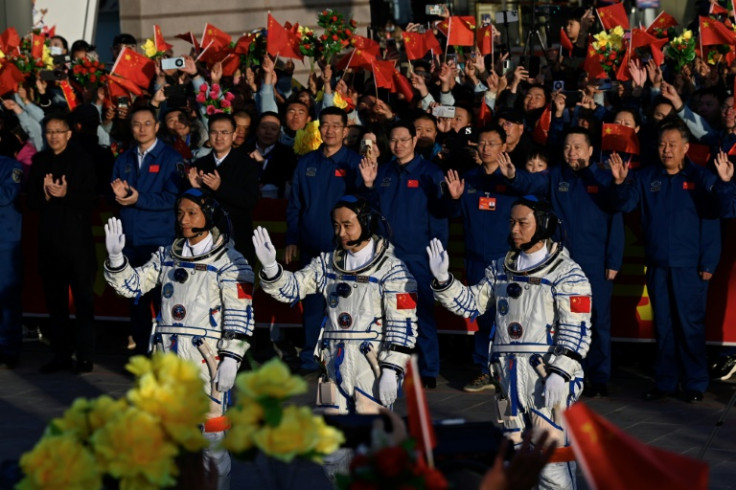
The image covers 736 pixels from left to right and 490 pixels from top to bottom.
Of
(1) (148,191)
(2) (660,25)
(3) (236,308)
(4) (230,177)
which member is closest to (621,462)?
(3) (236,308)

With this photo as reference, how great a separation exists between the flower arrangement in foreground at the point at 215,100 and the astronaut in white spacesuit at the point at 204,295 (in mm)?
5030

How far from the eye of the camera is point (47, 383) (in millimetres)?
11484

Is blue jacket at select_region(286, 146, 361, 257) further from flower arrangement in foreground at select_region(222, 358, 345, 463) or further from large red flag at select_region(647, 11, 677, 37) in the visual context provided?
flower arrangement in foreground at select_region(222, 358, 345, 463)

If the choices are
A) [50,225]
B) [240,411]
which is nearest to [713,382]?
[50,225]

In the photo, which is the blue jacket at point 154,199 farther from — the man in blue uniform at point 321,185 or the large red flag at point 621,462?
the large red flag at point 621,462

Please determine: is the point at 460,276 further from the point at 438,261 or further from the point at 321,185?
the point at 438,261

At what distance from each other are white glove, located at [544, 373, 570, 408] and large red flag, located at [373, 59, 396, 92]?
256 inches

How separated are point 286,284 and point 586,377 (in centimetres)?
372

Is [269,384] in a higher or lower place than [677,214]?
lower

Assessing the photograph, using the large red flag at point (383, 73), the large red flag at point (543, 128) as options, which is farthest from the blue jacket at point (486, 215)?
the large red flag at point (383, 73)

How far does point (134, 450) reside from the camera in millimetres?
3828

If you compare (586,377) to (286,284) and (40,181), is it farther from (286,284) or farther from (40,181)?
(40,181)

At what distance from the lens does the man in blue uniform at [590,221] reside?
413 inches

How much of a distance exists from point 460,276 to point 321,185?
1.48 meters
